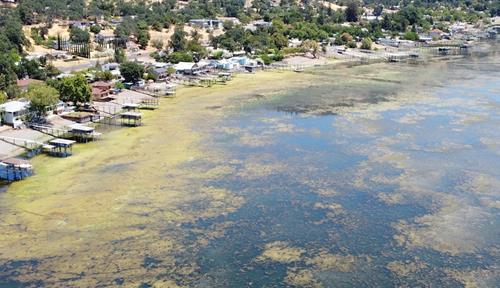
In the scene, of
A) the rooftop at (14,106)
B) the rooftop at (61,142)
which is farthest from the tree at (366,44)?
the rooftop at (61,142)

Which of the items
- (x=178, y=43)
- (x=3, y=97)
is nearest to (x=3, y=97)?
(x=3, y=97)

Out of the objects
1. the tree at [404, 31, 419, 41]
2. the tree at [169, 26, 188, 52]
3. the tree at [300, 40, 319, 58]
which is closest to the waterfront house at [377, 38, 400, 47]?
the tree at [404, 31, 419, 41]

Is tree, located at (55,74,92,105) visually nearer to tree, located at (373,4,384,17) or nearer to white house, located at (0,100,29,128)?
white house, located at (0,100,29,128)

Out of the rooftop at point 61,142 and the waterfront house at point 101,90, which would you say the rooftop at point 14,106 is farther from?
the waterfront house at point 101,90

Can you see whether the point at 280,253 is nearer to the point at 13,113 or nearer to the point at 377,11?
the point at 13,113

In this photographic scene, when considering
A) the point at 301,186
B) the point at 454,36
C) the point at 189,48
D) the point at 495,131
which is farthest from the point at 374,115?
the point at 454,36

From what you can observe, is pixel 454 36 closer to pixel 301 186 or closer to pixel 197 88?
pixel 197 88
